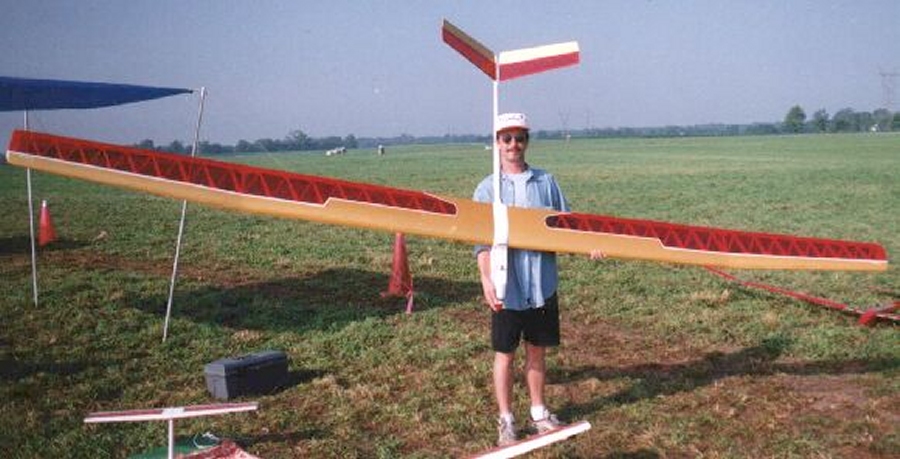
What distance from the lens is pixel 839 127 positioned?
550ft

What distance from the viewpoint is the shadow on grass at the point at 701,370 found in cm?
580

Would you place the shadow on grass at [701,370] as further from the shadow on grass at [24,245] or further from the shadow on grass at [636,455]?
the shadow on grass at [24,245]

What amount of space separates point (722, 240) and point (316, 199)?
3448 millimetres

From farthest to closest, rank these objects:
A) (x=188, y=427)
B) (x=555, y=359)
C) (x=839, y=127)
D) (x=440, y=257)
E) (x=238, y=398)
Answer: (x=839, y=127) < (x=440, y=257) < (x=555, y=359) < (x=238, y=398) < (x=188, y=427)

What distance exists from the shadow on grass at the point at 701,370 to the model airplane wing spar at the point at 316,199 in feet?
4.02

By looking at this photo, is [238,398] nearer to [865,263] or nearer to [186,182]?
[186,182]

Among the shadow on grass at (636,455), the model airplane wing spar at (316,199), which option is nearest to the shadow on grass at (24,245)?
the model airplane wing spar at (316,199)

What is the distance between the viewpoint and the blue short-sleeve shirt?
15.0ft

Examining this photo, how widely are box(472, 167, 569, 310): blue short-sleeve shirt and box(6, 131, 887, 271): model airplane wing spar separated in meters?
0.09

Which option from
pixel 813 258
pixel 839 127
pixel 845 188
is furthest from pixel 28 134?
pixel 839 127

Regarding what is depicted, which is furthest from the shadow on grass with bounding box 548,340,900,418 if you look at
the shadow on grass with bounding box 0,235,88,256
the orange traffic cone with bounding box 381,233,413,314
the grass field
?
the shadow on grass with bounding box 0,235,88,256

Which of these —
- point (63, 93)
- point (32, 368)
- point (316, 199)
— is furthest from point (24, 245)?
point (316, 199)

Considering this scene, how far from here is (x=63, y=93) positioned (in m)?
8.30

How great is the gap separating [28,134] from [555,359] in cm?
488
